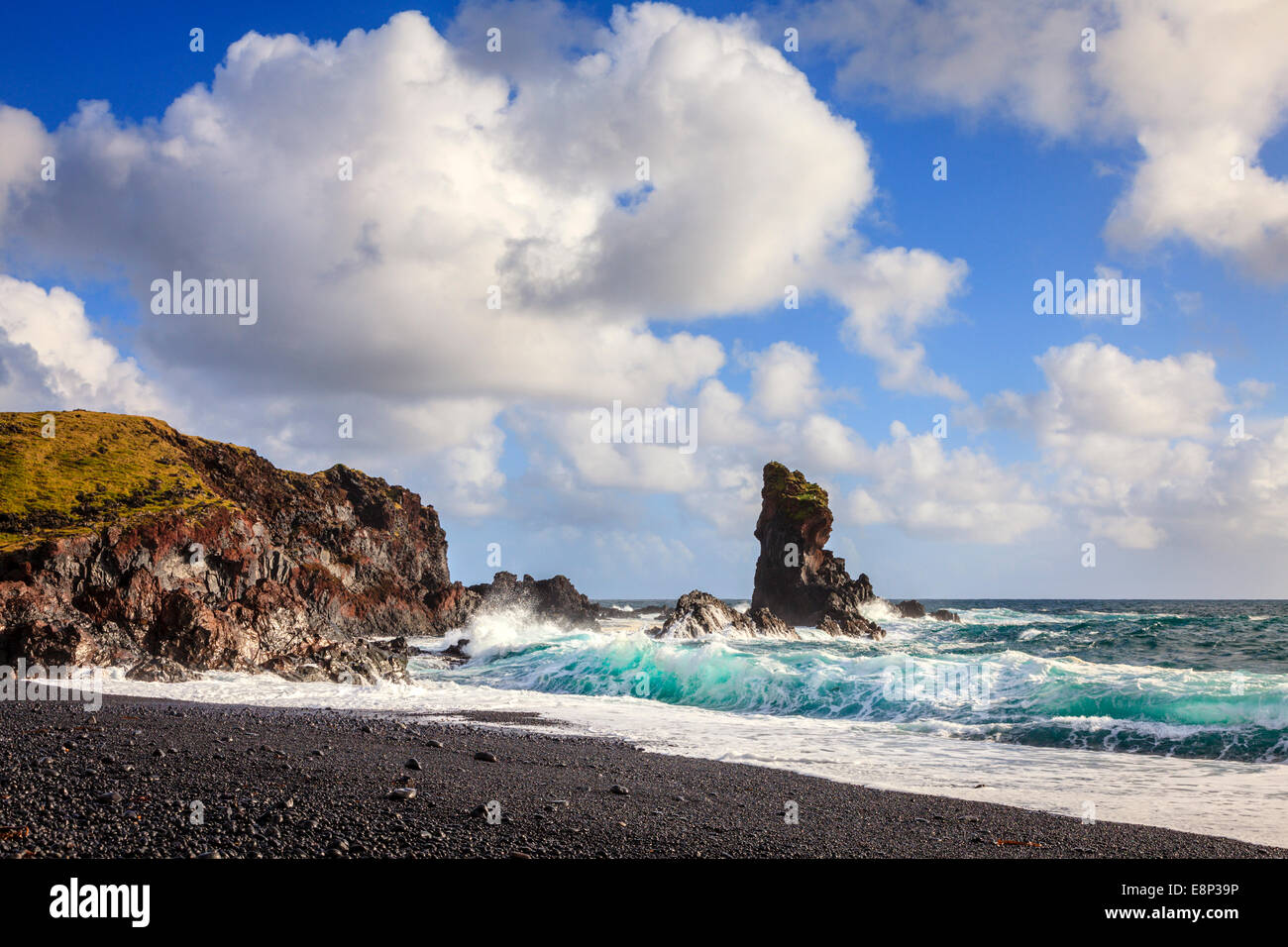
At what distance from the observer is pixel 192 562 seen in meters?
37.4

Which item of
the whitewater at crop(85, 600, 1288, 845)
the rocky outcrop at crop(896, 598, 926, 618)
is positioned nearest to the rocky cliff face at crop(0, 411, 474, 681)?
the whitewater at crop(85, 600, 1288, 845)

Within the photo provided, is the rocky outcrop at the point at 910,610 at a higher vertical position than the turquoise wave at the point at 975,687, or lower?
lower

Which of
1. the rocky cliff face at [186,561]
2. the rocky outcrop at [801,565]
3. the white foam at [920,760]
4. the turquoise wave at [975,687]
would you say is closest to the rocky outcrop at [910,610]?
the rocky outcrop at [801,565]

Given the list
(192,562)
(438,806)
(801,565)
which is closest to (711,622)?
(801,565)

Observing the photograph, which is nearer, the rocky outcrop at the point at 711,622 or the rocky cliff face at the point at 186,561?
the rocky cliff face at the point at 186,561

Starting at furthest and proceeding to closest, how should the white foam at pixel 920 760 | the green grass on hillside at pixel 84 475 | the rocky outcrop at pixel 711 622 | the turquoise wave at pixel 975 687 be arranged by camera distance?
1. the rocky outcrop at pixel 711 622
2. the green grass on hillside at pixel 84 475
3. the turquoise wave at pixel 975 687
4. the white foam at pixel 920 760

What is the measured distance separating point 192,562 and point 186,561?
451mm

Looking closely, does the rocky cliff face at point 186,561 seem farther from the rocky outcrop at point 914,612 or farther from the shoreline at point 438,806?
the rocky outcrop at point 914,612

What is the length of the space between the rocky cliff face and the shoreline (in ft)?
43.0

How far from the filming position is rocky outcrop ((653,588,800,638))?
53.0 metres

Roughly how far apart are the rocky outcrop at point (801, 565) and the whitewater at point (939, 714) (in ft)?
118

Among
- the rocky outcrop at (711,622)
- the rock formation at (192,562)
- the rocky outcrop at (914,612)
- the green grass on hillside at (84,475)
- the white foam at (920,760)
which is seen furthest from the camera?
the rocky outcrop at (914,612)

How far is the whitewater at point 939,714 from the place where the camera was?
11.2 meters

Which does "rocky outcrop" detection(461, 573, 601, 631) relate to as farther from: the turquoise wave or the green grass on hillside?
the turquoise wave
